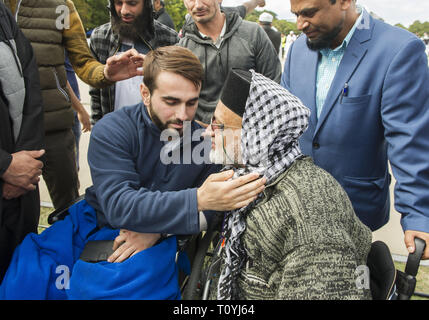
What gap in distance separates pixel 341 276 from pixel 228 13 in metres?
2.61

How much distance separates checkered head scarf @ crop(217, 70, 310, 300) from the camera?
141 centimetres

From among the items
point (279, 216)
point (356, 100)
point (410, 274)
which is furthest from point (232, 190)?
point (356, 100)

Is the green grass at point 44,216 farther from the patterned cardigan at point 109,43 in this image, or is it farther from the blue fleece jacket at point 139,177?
the blue fleece jacket at point 139,177

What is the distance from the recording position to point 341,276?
3.92 feet

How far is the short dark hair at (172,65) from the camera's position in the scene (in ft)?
5.70

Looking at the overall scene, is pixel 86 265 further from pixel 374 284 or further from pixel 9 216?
pixel 374 284

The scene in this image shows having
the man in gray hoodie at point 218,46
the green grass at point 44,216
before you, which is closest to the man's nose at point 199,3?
the man in gray hoodie at point 218,46

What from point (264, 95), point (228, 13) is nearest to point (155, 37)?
point (228, 13)

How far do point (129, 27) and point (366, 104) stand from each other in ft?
6.51

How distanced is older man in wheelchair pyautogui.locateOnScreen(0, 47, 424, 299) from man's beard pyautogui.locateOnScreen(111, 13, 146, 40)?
115cm

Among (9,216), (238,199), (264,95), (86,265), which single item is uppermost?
(264,95)

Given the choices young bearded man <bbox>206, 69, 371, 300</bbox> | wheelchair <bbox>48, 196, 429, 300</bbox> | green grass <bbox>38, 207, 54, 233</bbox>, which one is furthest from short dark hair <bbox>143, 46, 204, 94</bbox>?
green grass <bbox>38, 207, 54, 233</bbox>

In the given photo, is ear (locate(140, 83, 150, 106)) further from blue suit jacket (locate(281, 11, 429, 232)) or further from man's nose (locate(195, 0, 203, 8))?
man's nose (locate(195, 0, 203, 8))

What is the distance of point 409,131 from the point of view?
5.16 ft
